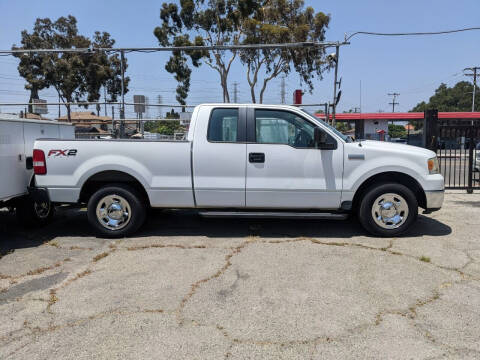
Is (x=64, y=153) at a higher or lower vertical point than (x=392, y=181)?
higher

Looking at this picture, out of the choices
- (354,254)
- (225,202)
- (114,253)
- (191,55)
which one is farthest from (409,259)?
(191,55)

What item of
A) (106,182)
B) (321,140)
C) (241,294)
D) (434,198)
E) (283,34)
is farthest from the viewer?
(283,34)

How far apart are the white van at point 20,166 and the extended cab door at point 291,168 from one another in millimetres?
3010

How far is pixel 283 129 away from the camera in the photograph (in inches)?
208

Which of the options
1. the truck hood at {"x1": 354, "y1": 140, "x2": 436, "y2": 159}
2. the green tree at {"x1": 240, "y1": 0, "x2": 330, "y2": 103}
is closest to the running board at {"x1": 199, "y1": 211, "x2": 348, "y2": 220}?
the truck hood at {"x1": 354, "y1": 140, "x2": 436, "y2": 159}

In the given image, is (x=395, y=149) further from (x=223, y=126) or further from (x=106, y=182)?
(x=106, y=182)

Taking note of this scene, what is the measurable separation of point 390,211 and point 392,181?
44cm

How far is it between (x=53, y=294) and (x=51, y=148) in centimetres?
235

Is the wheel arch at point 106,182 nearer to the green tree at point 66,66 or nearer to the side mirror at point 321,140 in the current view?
the side mirror at point 321,140

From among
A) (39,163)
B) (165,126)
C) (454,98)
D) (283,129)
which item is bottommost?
(39,163)

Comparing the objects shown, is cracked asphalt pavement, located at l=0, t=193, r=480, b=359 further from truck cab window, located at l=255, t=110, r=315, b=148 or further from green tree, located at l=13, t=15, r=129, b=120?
green tree, located at l=13, t=15, r=129, b=120

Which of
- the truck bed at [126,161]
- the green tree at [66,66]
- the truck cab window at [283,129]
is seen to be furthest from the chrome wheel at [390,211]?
the green tree at [66,66]

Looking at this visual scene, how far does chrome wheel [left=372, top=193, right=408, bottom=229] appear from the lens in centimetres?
523

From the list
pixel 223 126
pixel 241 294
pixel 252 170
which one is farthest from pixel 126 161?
pixel 241 294
